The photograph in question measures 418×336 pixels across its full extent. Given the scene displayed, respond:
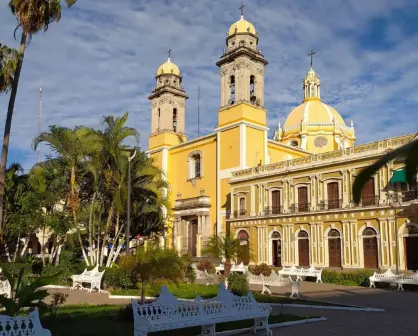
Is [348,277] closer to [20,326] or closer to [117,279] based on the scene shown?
[117,279]

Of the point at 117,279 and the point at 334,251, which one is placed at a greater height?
the point at 334,251

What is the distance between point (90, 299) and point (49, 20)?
9.07m

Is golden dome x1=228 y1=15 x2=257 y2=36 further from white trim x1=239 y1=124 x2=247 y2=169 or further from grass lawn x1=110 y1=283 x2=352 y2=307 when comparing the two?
grass lawn x1=110 y1=283 x2=352 y2=307

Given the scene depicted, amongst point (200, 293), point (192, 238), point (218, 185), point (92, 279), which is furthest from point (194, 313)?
point (192, 238)

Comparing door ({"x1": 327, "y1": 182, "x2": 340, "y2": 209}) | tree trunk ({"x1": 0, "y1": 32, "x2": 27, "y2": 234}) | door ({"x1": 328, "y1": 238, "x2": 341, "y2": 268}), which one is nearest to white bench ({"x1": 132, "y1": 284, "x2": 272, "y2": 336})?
tree trunk ({"x1": 0, "y1": 32, "x2": 27, "y2": 234})

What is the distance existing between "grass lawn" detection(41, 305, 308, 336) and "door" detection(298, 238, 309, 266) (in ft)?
57.3

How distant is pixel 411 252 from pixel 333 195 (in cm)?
515

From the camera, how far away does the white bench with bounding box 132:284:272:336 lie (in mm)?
6996

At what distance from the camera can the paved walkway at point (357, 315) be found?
869 cm

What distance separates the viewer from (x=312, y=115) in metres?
47.8

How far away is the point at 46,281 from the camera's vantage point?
8133 millimetres

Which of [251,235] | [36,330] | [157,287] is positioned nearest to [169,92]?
[251,235]

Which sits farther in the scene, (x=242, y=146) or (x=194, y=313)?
(x=242, y=146)

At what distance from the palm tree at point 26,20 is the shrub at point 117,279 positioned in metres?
4.05
